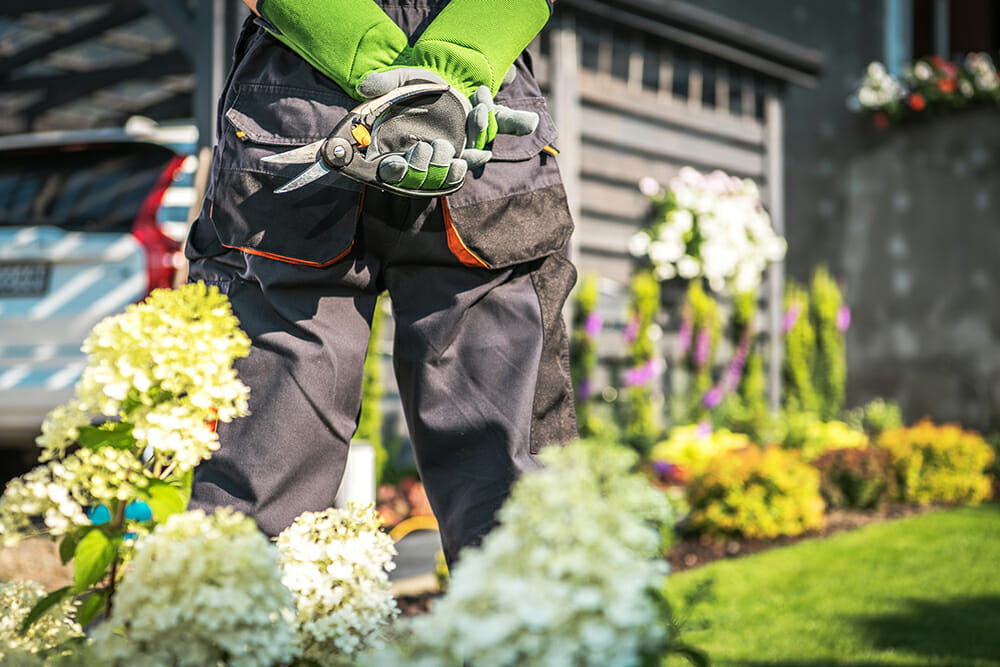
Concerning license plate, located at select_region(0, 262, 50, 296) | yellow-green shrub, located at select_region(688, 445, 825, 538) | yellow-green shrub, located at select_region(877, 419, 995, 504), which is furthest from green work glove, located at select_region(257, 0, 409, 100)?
yellow-green shrub, located at select_region(877, 419, 995, 504)

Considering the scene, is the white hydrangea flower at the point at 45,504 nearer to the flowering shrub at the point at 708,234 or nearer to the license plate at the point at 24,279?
the license plate at the point at 24,279

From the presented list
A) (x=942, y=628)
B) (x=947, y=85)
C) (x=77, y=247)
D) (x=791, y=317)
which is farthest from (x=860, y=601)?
(x=947, y=85)

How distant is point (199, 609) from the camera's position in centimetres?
63

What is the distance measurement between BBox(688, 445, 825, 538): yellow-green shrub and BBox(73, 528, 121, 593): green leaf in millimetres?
3210

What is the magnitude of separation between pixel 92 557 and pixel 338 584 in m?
0.21

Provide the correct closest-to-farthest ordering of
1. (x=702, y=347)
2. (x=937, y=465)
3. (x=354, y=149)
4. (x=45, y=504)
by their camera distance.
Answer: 1. (x=45, y=504)
2. (x=354, y=149)
3. (x=937, y=465)
4. (x=702, y=347)

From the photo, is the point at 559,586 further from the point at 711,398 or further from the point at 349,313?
the point at 711,398

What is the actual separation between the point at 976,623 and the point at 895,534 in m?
1.34

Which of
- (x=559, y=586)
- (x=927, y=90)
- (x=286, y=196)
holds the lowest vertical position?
(x=559, y=586)

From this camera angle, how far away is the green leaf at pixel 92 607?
0.75 m

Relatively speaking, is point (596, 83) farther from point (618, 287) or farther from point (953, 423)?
point (953, 423)

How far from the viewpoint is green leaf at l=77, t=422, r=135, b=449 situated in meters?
0.76

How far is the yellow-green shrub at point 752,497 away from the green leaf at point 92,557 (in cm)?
321

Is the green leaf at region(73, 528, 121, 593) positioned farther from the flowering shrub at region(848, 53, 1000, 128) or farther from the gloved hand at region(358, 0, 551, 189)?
the flowering shrub at region(848, 53, 1000, 128)
